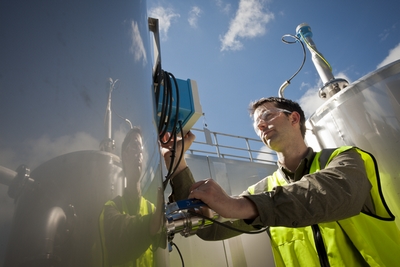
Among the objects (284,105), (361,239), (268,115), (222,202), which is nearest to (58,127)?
(222,202)

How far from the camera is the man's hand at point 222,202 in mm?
649

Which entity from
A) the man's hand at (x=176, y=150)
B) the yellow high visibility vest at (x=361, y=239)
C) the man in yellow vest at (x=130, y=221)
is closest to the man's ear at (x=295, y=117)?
the yellow high visibility vest at (x=361, y=239)

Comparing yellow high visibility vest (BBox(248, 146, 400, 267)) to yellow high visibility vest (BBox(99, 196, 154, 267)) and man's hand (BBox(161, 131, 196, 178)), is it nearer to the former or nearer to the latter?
man's hand (BBox(161, 131, 196, 178))

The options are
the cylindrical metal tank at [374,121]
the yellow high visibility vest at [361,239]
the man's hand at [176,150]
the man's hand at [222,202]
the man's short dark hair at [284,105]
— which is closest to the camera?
the man's hand at [222,202]

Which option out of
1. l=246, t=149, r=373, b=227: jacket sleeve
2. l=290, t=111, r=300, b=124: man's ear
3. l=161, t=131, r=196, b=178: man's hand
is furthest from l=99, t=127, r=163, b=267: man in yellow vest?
l=290, t=111, r=300, b=124: man's ear

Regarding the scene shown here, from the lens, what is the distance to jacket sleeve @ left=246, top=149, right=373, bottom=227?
0.70m

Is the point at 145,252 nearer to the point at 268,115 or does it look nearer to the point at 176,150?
the point at 176,150

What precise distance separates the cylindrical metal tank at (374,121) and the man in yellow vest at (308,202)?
0.20 m

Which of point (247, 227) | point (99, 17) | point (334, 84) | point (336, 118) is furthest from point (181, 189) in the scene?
point (334, 84)

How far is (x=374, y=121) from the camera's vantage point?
1.39 m

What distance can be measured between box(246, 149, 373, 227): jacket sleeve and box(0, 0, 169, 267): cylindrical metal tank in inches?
17.1

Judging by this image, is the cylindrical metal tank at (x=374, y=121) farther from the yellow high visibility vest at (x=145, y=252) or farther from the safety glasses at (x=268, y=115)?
the yellow high visibility vest at (x=145, y=252)

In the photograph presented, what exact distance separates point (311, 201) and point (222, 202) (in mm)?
254

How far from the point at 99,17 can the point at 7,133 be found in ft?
0.72
